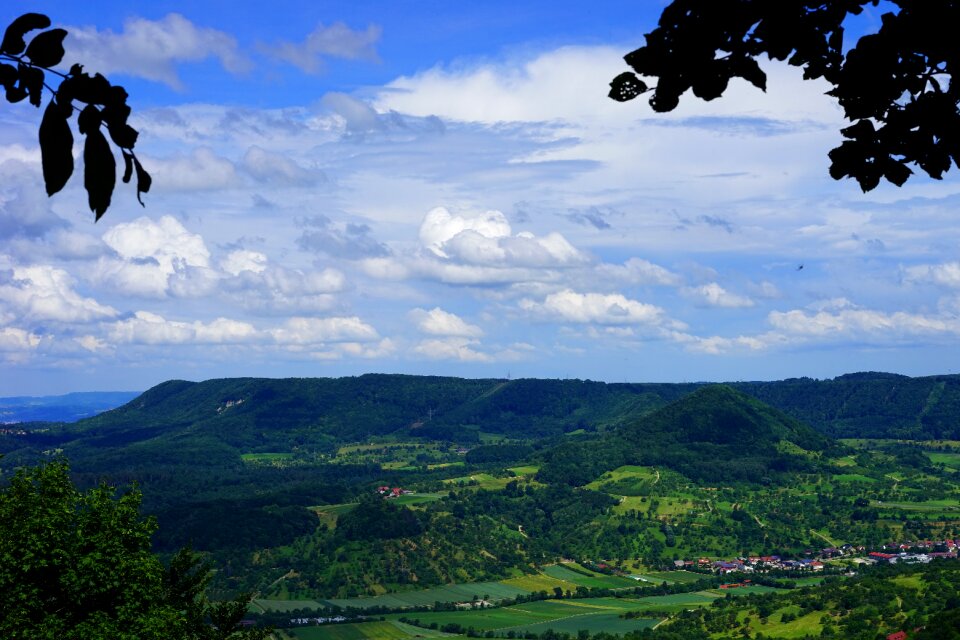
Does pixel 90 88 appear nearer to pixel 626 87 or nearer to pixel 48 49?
pixel 48 49

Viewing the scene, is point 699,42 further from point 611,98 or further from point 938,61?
point 938,61

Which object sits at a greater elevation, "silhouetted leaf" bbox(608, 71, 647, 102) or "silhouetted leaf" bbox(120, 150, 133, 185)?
"silhouetted leaf" bbox(608, 71, 647, 102)

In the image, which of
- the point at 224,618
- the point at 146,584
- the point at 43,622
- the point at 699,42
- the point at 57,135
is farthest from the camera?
the point at 224,618

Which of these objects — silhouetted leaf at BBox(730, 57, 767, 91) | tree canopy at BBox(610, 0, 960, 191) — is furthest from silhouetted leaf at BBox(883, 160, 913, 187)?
silhouetted leaf at BBox(730, 57, 767, 91)

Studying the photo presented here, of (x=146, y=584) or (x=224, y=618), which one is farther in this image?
(x=224, y=618)

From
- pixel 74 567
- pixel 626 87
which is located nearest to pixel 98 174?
pixel 626 87

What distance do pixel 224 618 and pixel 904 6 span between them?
49.1 m

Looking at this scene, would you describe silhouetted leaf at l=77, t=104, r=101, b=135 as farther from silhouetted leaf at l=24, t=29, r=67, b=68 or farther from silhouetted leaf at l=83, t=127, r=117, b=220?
silhouetted leaf at l=24, t=29, r=67, b=68

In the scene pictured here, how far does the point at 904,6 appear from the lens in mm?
8203

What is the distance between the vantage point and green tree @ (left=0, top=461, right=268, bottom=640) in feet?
128

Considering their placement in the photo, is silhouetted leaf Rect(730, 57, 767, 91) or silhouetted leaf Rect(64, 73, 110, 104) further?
silhouetted leaf Rect(730, 57, 767, 91)

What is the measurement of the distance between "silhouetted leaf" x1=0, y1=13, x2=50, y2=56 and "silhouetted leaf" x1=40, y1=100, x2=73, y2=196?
0.50 metres

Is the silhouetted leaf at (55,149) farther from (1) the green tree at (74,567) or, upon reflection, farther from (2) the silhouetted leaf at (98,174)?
(1) the green tree at (74,567)

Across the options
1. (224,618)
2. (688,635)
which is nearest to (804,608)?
(688,635)
